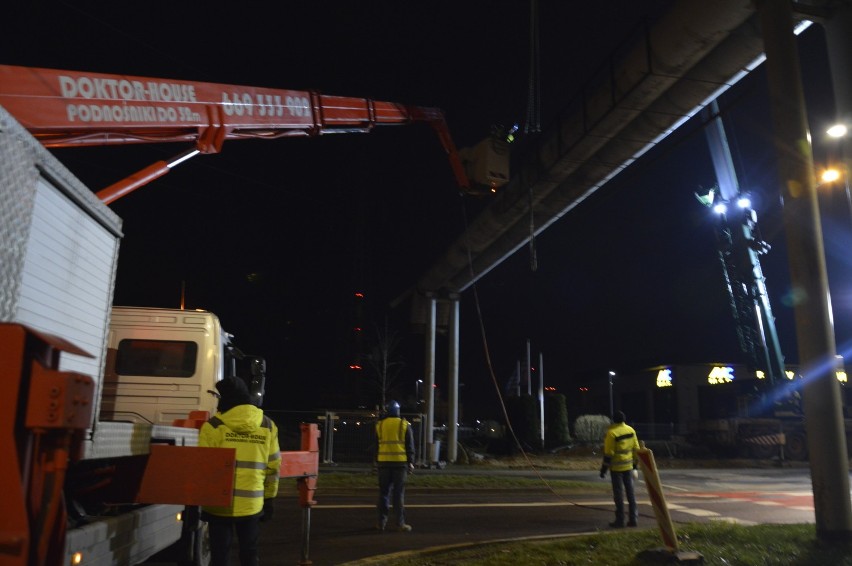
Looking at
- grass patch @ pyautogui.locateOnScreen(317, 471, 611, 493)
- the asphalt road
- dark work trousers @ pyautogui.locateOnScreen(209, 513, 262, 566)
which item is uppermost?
dark work trousers @ pyautogui.locateOnScreen(209, 513, 262, 566)

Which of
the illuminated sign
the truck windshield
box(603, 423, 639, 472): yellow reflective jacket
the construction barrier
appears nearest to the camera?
the construction barrier

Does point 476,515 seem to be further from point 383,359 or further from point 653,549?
point 383,359

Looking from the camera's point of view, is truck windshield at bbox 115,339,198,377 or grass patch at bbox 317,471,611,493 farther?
grass patch at bbox 317,471,611,493

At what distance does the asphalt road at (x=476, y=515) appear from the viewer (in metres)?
8.42

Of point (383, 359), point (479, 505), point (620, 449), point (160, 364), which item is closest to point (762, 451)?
point (383, 359)

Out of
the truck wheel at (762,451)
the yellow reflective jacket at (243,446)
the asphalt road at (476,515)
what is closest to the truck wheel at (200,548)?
the asphalt road at (476,515)

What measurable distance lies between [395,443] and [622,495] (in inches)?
148

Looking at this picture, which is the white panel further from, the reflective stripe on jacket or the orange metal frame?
the reflective stripe on jacket

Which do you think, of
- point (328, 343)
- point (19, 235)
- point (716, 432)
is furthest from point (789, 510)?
point (328, 343)

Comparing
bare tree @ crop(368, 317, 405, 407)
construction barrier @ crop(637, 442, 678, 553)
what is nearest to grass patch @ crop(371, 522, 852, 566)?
construction barrier @ crop(637, 442, 678, 553)

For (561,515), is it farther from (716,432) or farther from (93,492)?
(716,432)

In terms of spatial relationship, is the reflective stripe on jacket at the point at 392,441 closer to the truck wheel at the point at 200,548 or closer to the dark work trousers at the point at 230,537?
the truck wheel at the point at 200,548

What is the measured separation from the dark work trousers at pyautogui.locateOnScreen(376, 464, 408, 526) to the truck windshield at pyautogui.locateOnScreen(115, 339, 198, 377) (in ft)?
10.1

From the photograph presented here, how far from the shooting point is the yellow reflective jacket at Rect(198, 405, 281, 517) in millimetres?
4629
